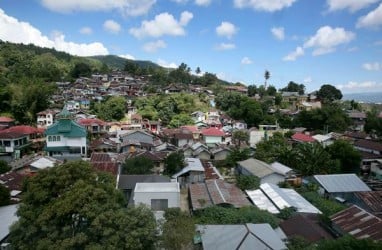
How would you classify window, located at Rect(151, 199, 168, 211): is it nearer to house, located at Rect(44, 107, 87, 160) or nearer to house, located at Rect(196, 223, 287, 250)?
house, located at Rect(196, 223, 287, 250)

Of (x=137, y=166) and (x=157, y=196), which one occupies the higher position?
(x=137, y=166)

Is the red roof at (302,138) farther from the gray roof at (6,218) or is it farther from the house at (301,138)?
the gray roof at (6,218)

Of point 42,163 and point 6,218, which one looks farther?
point 42,163

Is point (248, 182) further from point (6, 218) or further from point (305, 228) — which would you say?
point (6, 218)

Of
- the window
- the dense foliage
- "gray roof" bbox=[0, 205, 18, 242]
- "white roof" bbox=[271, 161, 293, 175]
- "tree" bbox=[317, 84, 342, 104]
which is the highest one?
"tree" bbox=[317, 84, 342, 104]

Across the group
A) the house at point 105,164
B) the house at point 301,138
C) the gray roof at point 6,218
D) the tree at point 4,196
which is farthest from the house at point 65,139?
the house at point 301,138

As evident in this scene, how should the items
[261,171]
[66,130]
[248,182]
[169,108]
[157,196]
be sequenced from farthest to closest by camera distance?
1. [169,108]
2. [66,130]
3. [261,171]
4. [248,182]
5. [157,196]

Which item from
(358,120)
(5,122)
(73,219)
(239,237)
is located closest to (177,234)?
(239,237)

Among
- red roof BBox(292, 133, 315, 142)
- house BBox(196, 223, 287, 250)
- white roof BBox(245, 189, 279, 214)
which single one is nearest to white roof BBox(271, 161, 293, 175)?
white roof BBox(245, 189, 279, 214)
